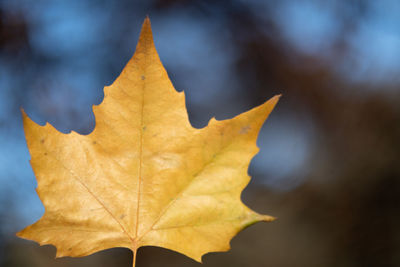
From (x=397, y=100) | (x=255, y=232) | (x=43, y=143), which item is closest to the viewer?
(x=43, y=143)

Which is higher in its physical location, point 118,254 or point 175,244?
point 175,244

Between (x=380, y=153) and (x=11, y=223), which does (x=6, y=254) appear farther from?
(x=380, y=153)

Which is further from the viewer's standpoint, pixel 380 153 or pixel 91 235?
pixel 380 153

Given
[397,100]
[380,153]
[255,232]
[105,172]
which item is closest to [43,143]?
[105,172]

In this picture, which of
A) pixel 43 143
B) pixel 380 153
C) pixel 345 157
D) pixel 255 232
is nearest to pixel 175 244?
pixel 43 143

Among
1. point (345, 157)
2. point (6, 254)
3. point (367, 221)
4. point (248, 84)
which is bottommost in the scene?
point (6, 254)

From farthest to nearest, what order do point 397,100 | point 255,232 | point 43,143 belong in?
point 397,100 < point 255,232 < point 43,143
